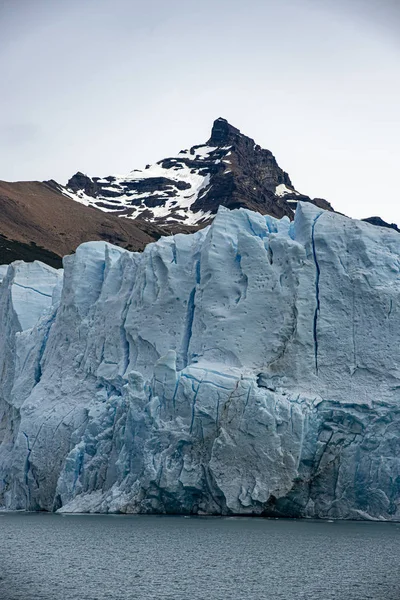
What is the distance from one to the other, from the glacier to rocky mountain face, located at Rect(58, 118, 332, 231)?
87867 mm

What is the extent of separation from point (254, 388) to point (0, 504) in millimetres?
9746

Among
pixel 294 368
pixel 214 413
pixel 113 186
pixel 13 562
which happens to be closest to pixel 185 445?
pixel 214 413

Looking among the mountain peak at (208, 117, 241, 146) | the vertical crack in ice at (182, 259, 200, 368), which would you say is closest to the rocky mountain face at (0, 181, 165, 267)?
the mountain peak at (208, 117, 241, 146)

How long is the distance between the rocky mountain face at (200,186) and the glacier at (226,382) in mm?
87867

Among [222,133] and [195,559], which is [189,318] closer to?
[195,559]

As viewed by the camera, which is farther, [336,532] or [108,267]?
[108,267]

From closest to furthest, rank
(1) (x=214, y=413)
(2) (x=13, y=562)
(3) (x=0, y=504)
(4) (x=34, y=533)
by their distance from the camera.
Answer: (2) (x=13, y=562)
(4) (x=34, y=533)
(1) (x=214, y=413)
(3) (x=0, y=504)

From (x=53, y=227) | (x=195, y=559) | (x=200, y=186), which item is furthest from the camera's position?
(x=200, y=186)

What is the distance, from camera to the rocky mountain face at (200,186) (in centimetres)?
12231

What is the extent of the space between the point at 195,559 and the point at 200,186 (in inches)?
4531

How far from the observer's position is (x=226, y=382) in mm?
24938

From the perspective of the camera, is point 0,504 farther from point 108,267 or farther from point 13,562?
point 13,562

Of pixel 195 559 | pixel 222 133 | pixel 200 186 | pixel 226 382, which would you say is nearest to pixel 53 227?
pixel 200 186

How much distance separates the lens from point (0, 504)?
97.3 feet
